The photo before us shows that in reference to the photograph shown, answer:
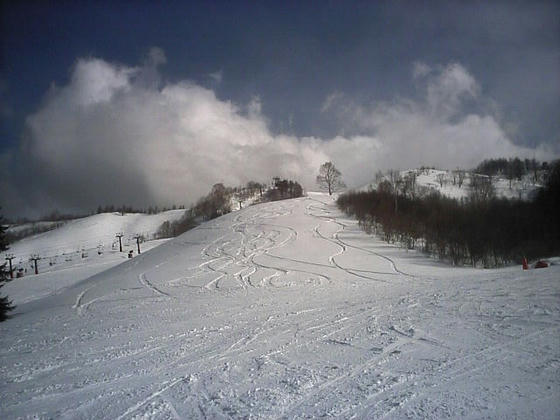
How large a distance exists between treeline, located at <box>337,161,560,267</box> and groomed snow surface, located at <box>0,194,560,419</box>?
9.22 meters

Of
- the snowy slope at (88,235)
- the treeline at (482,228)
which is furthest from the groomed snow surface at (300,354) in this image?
the snowy slope at (88,235)

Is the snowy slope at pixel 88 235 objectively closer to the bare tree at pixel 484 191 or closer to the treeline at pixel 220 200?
the treeline at pixel 220 200

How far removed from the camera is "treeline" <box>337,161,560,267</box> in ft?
64.5

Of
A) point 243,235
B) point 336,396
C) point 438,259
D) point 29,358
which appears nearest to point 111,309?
point 29,358

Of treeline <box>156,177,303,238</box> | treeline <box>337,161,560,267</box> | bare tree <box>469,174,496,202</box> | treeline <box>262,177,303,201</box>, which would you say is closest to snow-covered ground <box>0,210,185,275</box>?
treeline <box>156,177,303,238</box>

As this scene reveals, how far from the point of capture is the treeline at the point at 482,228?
19.7 meters

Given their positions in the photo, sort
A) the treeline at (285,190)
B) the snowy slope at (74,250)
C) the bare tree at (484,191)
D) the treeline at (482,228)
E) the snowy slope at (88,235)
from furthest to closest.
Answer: the snowy slope at (88,235) < the treeline at (285,190) < the snowy slope at (74,250) < the bare tree at (484,191) < the treeline at (482,228)

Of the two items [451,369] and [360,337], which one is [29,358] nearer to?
[360,337]

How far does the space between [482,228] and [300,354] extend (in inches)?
829

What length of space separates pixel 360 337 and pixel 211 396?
10.9 feet

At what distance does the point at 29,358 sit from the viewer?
7.17m

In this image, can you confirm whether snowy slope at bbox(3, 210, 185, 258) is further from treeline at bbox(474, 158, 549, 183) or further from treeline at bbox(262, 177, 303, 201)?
treeline at bbox(474, 158, 549, 183)

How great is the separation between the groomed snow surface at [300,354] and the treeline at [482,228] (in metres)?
9.22

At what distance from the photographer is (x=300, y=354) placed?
230 inches
